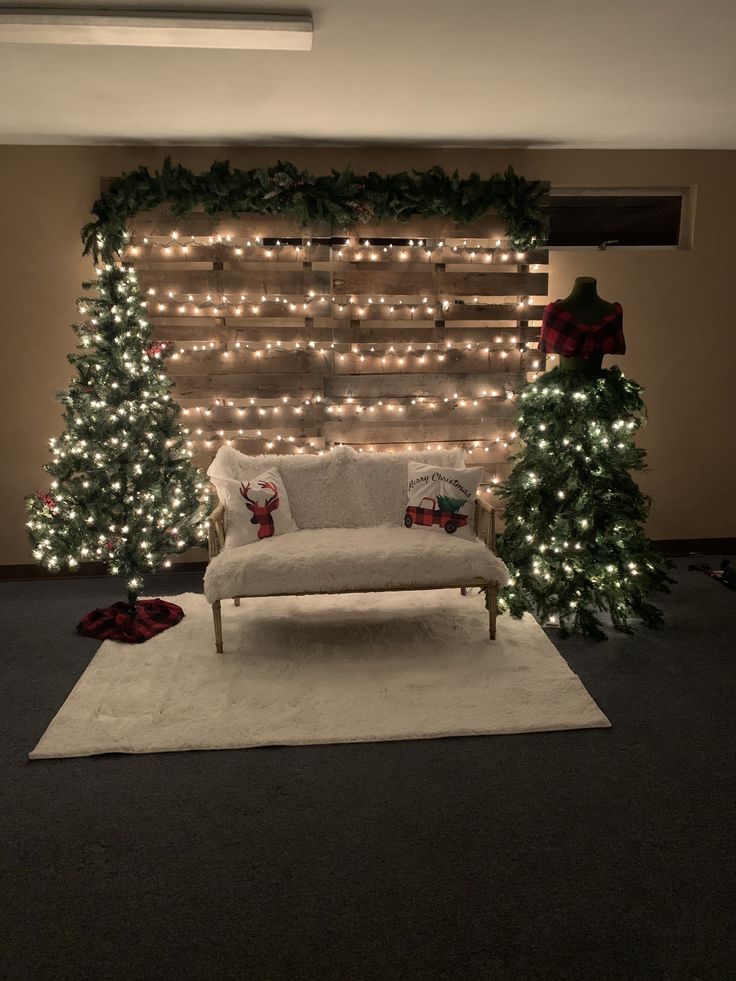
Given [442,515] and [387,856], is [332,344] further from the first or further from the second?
[387,856]

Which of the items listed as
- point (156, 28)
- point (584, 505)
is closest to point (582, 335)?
point (584, 505)

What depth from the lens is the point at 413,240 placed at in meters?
5.24

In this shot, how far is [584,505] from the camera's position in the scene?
432 cm

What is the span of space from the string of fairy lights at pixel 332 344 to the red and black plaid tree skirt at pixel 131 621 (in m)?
1.20

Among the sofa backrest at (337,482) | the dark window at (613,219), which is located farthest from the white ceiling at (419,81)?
the sofa backrest at (337,482)

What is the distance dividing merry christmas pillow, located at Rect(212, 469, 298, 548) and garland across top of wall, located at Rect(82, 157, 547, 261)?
5.82ft

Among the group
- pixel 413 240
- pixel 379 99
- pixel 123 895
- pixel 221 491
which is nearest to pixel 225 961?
pixel 123 895

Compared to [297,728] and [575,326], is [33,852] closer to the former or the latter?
[297,728]

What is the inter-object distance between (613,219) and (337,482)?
277 centimetres

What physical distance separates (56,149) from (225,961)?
4.78m

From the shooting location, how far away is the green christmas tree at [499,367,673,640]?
4.33 meters

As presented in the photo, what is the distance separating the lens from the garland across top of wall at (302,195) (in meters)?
4.90

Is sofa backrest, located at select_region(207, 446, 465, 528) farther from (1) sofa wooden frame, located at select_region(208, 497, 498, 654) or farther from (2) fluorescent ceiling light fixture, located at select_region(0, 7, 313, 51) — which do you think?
(2) fluorescent ceiling light fixture, located at select_region(0, 7, 313, 51)

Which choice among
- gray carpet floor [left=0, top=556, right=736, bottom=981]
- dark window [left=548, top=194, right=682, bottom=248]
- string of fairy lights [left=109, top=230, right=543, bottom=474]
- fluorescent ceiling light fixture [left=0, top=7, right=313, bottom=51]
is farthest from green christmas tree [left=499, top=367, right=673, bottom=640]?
fluorescent ceiling light fixture [left=0, top=7, right=313, bottom=51]
